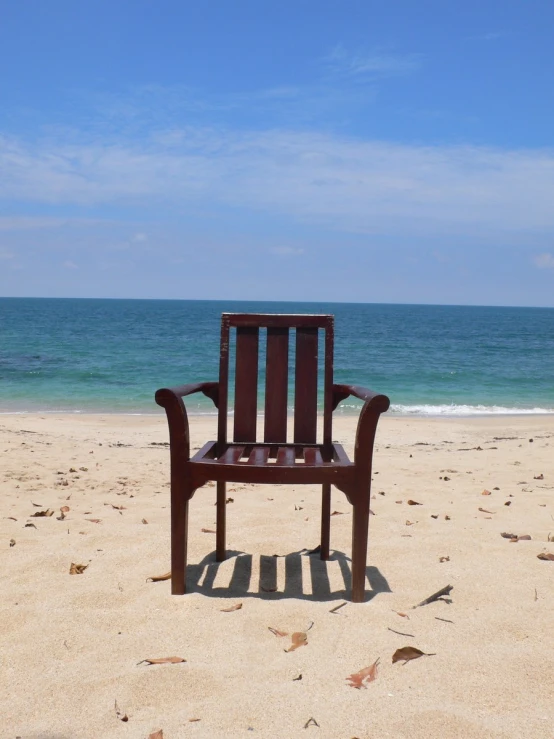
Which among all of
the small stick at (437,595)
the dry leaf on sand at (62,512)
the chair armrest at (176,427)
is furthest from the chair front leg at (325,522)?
the dry leaf on sand at (62,512)

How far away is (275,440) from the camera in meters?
3.58

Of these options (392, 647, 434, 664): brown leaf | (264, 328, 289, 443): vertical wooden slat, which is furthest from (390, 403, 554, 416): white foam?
(392, 647, 434, 664): brown leaf

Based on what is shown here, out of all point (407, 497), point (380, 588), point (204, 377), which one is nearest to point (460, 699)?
point (380, 588)

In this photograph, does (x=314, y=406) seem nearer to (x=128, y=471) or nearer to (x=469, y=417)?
(x=128, y=471)

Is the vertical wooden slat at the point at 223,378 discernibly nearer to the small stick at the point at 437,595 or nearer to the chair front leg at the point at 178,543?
the chair front leg at the point at 178,543

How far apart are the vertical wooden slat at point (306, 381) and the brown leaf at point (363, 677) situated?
1.48 m

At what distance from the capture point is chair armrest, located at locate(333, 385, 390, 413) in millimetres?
2764

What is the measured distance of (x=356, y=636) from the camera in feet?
8.03

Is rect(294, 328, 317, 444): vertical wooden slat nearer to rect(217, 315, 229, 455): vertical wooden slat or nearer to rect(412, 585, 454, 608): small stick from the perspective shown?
rect(217, 315, 229, 455): vertical wooden slat

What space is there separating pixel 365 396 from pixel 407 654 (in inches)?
41.5

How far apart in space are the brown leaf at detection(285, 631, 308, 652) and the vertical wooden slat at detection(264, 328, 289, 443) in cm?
127

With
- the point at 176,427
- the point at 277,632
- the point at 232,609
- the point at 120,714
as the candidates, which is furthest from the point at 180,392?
the point at 120,714

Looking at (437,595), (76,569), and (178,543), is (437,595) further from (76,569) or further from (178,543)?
(76,569)

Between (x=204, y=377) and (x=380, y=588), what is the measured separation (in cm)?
1931
